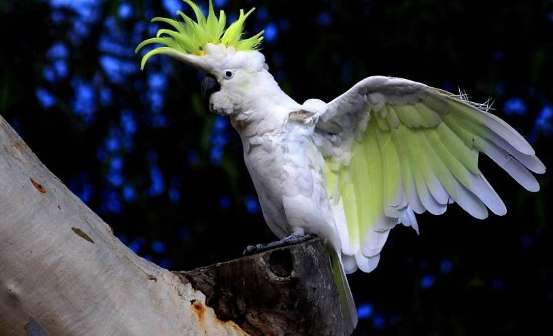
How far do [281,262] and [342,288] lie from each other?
32 centimetres

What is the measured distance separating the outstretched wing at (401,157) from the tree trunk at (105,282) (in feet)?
→ 1.14

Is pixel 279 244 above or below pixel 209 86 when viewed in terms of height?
below

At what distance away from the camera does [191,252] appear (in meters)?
3.24

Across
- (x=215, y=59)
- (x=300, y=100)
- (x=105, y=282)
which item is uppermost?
(x=215, y=59)

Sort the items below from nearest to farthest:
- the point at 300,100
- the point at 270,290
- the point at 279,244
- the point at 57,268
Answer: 1. the point at 57,268
2. the point at 270,290
3. the point at 279,244
4. the point at 300,100

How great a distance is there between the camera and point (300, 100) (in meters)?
3.18

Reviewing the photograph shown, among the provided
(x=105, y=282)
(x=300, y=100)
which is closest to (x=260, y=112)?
(x=105, y=282)

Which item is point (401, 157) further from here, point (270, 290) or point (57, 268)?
point (57, 268)

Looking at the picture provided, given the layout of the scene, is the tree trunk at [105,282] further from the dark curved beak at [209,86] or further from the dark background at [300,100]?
the dark background at [300,100]

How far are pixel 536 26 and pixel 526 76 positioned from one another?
0.15 meters

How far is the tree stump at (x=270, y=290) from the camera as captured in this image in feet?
5.90

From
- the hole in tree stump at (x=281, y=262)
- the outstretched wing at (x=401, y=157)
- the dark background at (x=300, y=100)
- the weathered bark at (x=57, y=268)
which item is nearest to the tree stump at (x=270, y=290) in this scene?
the hole in tree stump at (x=281, y=262)

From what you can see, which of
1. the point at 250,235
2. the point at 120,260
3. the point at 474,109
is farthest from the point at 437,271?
the point at 120,260

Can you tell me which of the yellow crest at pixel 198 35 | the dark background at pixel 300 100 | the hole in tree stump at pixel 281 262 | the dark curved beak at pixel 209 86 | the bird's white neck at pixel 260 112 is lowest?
the dark background at pixel 300 100
